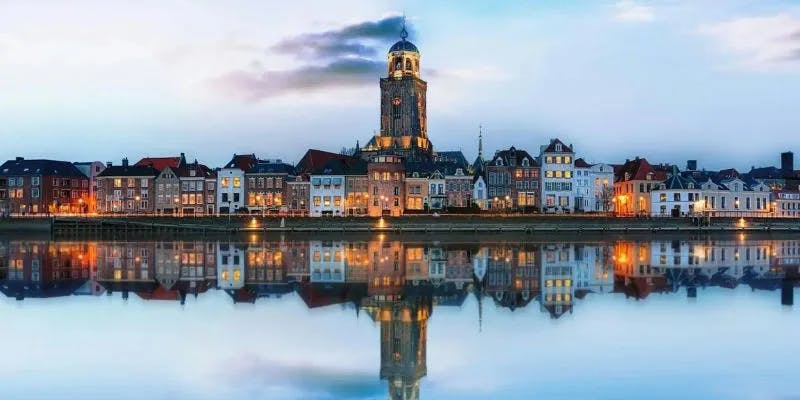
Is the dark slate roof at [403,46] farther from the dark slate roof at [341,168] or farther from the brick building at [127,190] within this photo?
the brick building at [127,190]

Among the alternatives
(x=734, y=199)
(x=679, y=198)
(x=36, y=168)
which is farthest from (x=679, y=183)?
Result: (x=36, y=168)

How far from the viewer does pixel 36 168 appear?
106 meters

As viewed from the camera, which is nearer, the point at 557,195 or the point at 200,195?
the point at 557,195

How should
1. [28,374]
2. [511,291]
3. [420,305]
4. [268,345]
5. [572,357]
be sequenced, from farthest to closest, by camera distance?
1. [511,291]
2. [420,305]
3. [268,345]
4. [572,357]
5. [28,374]

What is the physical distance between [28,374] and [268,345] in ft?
15.3

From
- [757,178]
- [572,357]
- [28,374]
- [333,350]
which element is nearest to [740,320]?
[572,357]

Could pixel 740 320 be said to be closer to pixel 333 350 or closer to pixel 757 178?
pixel 333 350

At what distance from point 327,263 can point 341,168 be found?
5788 cm

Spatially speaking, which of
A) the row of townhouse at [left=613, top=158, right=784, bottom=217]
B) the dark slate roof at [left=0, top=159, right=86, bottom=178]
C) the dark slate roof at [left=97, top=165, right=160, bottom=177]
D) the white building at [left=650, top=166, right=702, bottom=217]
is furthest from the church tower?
the dark slate roof at [left=0, top=159, right=86, bottom=178]

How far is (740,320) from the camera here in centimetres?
1953

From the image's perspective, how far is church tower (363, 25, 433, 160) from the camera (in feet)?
383

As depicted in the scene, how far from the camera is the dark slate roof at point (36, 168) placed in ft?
348

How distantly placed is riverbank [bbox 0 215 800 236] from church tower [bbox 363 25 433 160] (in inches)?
1598

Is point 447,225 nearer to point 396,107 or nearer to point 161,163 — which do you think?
point 396,107
